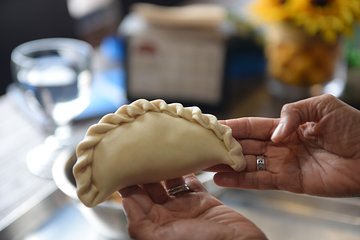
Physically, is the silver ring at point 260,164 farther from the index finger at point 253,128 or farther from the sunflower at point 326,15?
the sunflower at point 326,15

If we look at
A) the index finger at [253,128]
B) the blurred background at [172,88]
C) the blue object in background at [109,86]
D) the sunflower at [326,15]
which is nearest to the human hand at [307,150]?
the index finger at [253,128]

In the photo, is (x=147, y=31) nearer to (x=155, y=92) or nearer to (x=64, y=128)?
(x=155, y=92)

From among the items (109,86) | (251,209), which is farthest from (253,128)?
(109,86)

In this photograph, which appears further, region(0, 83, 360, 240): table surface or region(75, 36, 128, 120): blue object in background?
region(75, 36, 128, 120): blue object in background

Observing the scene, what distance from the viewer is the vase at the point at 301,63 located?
4.59ft

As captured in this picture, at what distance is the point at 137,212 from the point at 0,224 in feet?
1.23

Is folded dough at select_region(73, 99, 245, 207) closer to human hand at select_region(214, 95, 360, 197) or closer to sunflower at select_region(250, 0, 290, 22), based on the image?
human hand at select_region(214, 95, 360, 197)

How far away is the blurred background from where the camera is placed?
3.62ft

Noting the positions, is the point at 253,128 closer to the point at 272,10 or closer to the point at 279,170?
the point at 279,170

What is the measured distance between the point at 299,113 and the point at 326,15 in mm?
536

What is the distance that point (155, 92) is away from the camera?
4.77 ft

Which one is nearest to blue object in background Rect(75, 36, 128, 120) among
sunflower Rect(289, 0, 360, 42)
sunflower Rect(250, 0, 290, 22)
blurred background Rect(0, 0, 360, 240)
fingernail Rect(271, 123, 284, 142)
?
blurred background Rect(0, 0, 360, 240)

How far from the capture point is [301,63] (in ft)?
4.69

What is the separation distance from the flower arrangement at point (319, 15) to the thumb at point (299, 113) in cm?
48
